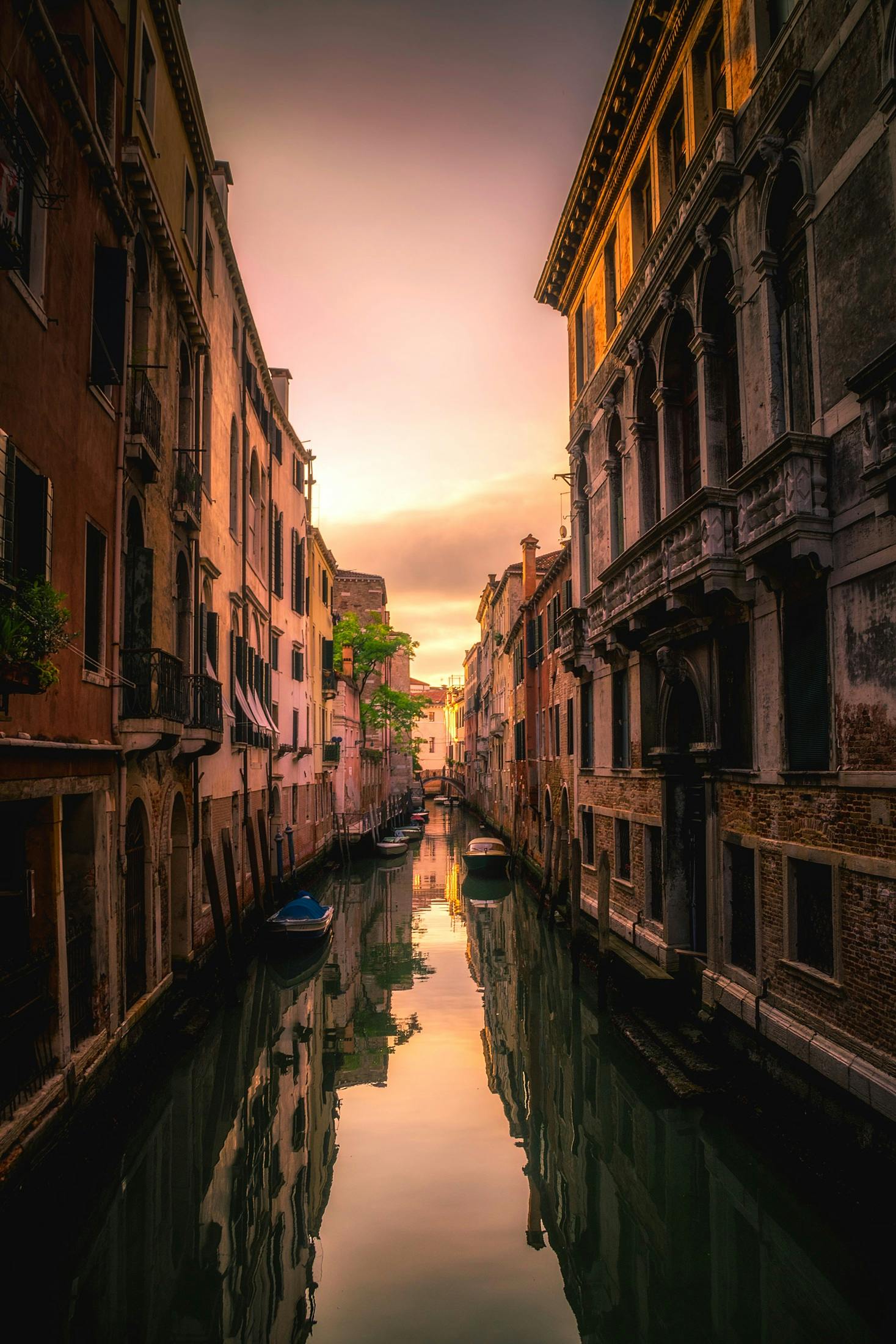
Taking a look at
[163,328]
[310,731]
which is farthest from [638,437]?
[310,731]

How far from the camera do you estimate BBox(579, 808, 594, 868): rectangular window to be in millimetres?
16062

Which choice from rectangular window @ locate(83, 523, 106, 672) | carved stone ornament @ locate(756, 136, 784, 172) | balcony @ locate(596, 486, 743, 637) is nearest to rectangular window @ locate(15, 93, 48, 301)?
rectangular window @ locate(83, 523, 106, 672)

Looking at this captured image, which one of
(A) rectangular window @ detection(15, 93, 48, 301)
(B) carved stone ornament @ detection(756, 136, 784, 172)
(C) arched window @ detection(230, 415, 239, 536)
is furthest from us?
(C) arched window @ detection(230, 415, 239, 536)

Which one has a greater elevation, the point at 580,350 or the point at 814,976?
the point at 580,350

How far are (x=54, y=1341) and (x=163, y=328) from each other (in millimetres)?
10049

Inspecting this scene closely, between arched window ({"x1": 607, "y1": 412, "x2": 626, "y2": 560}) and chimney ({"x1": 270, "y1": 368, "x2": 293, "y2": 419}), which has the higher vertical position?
chimney ({"x1": 270, "y1": 368, "x2": 293, "y2": 419})

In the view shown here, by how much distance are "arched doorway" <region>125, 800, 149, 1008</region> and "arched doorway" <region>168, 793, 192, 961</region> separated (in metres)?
1.63

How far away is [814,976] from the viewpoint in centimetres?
728

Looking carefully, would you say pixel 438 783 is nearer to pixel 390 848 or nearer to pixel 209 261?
pixel 390 848

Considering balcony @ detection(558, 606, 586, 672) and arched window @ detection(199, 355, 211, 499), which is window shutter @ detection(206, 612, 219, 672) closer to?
arched window @ detection(199, 355, 211, 499)

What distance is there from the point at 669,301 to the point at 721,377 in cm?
160

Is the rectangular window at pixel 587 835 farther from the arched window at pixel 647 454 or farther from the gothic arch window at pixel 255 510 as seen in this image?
the gothic arch window at pixel 255 510

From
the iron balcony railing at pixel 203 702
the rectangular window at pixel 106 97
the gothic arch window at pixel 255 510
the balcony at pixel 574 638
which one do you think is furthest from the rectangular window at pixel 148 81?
the balcony at pixel 574 638

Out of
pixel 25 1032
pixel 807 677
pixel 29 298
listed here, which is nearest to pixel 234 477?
pixel 29 298
